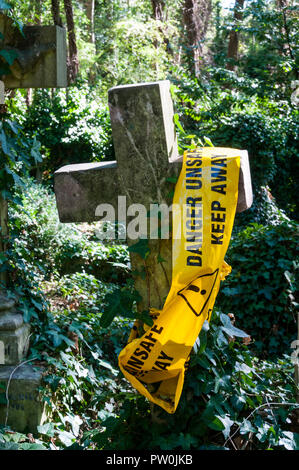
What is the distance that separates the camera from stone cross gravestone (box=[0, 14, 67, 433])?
291cm

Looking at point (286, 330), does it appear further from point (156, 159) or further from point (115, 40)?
point (115, 40)

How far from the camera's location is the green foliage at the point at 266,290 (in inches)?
184

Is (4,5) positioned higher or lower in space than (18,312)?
higher

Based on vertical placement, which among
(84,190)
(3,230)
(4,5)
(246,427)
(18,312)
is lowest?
(246,427)

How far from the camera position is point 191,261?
6.82ft

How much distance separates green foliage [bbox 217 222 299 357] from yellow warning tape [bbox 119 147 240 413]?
101 inches

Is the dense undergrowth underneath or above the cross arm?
underneath

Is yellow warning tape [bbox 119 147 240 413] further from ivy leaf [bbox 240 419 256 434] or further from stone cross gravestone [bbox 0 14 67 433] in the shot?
stone cross gravestone [bbox 0 14 67 433]

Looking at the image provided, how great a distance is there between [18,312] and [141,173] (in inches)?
63.1

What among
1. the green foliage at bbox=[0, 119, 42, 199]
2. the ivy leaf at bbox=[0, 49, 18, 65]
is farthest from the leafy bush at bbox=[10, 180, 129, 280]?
the ivy leaf at bbox=[0, 49, 18, 65]

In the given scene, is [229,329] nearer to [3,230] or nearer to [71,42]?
[3,230]

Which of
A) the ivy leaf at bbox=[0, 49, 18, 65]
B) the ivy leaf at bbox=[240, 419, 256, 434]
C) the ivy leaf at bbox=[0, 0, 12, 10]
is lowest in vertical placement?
the ivy leaf at bbox=[240, 419, 256, 434]

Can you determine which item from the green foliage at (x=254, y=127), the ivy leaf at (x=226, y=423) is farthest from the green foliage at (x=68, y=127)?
the ivy leaf at (x=226, y=423)

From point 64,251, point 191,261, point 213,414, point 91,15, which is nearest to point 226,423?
point 213,414
